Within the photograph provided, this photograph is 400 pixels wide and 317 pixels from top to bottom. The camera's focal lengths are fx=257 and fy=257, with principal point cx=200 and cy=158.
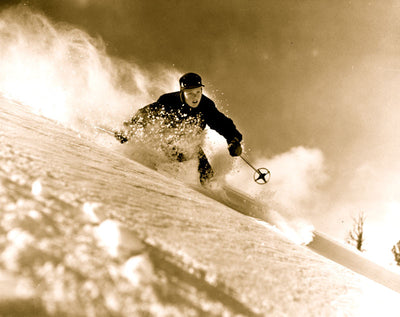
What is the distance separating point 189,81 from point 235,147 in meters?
1.39

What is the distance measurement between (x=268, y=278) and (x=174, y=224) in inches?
12.7

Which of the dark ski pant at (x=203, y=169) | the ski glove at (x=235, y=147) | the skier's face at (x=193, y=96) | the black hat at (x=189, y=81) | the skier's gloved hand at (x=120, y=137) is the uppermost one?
the black hat at (x=189, y=81)

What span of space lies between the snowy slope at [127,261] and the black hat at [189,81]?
11.8 ft

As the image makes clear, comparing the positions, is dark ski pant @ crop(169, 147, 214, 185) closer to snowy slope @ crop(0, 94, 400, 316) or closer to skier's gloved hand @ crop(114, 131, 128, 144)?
skier's gloved hand @ crop(114, 131, 128, 144)

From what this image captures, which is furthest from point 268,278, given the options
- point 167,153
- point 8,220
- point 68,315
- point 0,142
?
point 167,153

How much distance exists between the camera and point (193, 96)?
4.42m

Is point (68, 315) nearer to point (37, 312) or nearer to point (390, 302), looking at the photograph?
point (37, 312)

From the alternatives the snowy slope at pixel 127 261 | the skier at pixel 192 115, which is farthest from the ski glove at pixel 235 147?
the snowy slope at pixel 127 261

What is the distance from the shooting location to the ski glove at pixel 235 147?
4480mm

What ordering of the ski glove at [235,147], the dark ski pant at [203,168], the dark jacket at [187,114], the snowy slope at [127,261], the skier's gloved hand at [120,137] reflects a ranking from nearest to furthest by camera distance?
the snowy slope at [127,261] → the skier's gloved hand at [120,137] → the dark jacket at [187,114] → the ski glove at [235,147] → the dark ski pant at [203,168]

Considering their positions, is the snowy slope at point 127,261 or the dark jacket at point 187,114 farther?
the dark jacket at point 187,114

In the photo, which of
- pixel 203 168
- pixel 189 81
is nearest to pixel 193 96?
pixel 189 81

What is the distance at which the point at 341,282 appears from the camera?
2.95ft

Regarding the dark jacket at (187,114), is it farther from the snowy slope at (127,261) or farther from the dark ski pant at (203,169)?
the snowy slope at (127,261)
